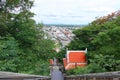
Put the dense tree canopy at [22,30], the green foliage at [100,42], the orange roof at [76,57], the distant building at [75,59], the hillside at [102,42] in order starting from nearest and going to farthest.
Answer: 1. the dense tree canopy at [22,30]
2. the hillside at [102,42]
3. the green foliage at [100,42]
4. the distant building at [75,59]
5. the orange roof at [76,57]

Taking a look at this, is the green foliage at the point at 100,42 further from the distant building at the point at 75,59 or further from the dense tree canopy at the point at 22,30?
the dense tree canopy at the point at 22,30

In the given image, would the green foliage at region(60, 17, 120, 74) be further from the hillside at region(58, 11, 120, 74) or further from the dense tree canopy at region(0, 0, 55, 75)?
the dense tree canopy at region(0, 0, 55, 75)

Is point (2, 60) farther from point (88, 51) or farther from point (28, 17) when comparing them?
point (88, 51)

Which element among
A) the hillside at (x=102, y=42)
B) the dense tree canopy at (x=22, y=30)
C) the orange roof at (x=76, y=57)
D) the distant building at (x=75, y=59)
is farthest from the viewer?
the orange roof at (x=76, y=57)

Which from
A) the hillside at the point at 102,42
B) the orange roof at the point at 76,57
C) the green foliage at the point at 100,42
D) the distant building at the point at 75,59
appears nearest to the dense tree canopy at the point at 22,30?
the hillside at the point at 102,42

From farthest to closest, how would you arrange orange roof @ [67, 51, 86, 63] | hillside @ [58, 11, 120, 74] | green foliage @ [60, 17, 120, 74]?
1. orange roof @ [67, 51, 86, 63]
2. green foliage @ [60, 17, 120, 74]
3. hillside @ [58, 11, 120, 74]

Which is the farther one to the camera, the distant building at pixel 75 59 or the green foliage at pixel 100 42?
the distant building at pixel 75 59

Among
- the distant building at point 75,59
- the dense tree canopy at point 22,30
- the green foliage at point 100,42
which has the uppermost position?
the dense tree canopy at point 22,30

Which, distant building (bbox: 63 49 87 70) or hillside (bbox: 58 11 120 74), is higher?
hillside (bbox: 58 11 120 74)

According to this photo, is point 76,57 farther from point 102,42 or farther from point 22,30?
point 22,30

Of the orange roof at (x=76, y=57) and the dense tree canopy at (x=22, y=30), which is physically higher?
the dense tree canopy at (x=22, y=30)

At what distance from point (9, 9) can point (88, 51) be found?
584 inches

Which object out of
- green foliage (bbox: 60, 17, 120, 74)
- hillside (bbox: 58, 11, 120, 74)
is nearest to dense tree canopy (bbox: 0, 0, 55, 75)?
hillside (bbox: 58, 11, 120, 74)

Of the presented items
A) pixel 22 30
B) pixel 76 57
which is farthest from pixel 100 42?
pixel 22 30
